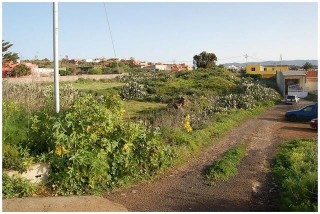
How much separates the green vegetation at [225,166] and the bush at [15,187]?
370cm

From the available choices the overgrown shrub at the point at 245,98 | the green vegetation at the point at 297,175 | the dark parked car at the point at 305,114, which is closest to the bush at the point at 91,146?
the green vegetation at the point at 297,175

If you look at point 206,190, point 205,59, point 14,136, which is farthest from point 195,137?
point 205,59

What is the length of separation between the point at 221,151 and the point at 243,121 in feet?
24.9

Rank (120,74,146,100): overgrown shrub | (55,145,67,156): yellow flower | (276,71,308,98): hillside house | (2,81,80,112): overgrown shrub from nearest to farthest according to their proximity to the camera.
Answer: (55,145,67,156): yellow flower, (2,81,80,112): overgrown shrub, (120,74,146,100): overgrown shrub, (276,71,308,98): hillside house

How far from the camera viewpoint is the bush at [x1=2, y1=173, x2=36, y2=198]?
6.64 m

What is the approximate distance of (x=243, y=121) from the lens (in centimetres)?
1858

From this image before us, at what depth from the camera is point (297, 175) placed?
8.02 meters

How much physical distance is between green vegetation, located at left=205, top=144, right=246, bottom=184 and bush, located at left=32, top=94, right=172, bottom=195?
142 centimetres

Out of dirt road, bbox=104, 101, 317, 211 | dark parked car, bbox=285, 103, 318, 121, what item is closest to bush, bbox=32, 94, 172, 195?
dirt road, bbox=104, 101, 317, 211

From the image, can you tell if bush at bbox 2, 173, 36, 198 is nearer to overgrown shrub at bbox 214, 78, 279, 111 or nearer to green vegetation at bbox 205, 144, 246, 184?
green vegetation at bbox 205, 144, 246, 184

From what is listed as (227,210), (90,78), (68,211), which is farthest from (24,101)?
(90,78)

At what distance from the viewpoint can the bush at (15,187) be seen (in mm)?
6645

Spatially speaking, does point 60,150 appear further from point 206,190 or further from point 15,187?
point 206,190

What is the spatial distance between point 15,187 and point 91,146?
1.55 meters
